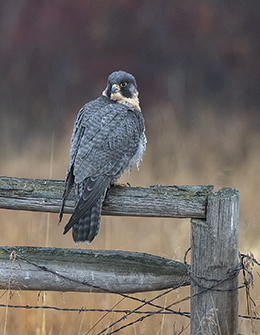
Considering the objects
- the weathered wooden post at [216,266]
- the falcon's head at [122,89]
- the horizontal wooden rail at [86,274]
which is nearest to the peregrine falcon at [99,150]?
the falcon's head at [122,89]

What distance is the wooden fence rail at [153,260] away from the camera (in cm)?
178

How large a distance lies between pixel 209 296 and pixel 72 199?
74cm

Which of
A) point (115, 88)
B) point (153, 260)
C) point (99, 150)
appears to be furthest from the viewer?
point (115, 88)

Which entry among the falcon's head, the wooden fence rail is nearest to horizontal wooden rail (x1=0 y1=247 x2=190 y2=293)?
the wooden fence rail

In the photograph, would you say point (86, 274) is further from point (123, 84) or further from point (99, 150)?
point (123, 84)

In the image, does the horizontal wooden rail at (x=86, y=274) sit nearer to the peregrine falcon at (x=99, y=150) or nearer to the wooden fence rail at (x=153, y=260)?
the wooden fence rail at (x=153, y=260)

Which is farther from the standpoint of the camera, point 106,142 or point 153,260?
point 106,142

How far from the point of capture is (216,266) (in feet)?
5.89

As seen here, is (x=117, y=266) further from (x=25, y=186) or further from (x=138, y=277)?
(x=25, y=186)

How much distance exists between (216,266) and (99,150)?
79 cm

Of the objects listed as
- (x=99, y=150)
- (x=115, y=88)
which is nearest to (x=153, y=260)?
(x=99, y=150)

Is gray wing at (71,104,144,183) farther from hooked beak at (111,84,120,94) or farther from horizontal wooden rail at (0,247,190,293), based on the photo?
horizontal wooden rail at (0,247,190,293)

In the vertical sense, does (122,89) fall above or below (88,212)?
above

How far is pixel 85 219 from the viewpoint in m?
1.98
